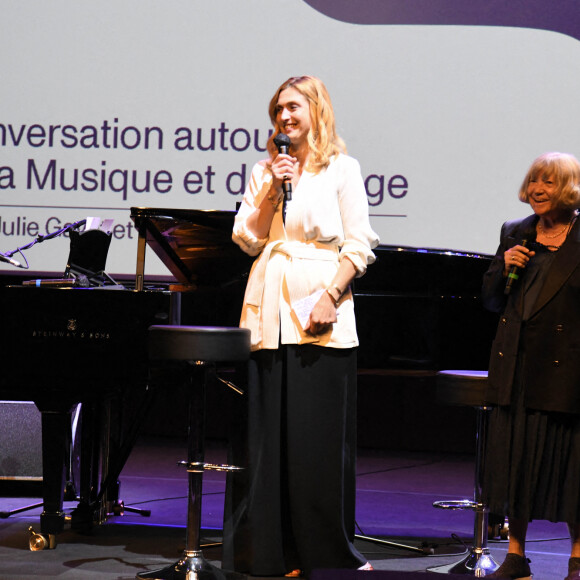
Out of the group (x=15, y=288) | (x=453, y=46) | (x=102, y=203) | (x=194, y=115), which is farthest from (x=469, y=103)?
(x=15, y=288)

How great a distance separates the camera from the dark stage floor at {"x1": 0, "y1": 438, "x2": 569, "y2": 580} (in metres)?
3.50

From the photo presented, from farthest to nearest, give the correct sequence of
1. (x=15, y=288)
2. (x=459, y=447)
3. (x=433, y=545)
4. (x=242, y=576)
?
(x=459, y=447)
(x=433, y=545)
(x=15, y=288)
(x=242, y=576)

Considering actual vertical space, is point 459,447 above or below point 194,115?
below

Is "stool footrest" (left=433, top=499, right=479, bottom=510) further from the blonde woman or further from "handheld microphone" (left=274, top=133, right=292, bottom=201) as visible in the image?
"handheld microphone" (left=274, top=133, right=292, bottom=201)

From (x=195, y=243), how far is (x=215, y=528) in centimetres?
126

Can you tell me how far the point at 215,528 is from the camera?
4.16 metres

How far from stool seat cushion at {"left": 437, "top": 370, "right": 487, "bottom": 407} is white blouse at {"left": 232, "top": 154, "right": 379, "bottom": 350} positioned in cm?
52

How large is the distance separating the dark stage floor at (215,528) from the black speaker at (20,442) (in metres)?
0.16

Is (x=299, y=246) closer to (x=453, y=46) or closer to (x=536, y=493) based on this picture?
(x=536, y=493)

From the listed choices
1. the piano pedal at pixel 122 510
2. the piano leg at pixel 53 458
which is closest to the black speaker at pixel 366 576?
the piano leg at pixel 53 458

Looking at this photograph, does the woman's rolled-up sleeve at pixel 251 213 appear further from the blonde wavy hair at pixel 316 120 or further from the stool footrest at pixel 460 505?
the stool footrest at pixel 460 505

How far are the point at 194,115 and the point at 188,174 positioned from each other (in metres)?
0.34

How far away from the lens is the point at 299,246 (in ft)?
10.5

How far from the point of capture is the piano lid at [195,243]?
3520mm
